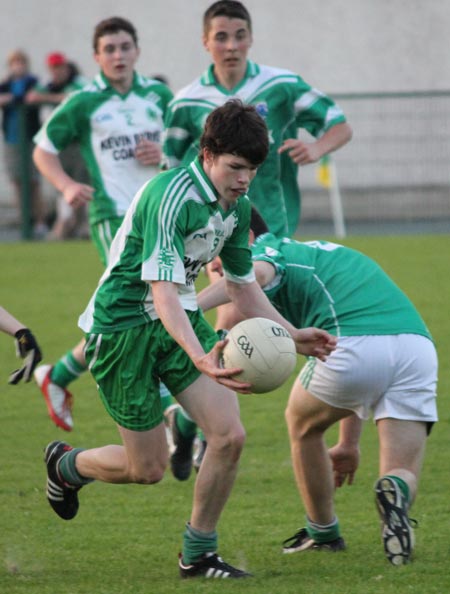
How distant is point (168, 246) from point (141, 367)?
57 centimetres

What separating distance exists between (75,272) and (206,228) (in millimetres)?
10553

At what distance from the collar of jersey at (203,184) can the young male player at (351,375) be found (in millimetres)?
484

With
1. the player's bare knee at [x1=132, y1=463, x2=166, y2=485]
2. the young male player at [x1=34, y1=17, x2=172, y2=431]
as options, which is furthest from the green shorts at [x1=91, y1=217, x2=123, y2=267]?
the player's bare knee at [x1=132, y1=463, x2=166, y2=485]

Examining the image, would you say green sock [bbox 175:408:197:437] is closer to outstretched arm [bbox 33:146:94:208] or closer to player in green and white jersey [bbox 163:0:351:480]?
player in green and white jersey [bbox 163:0:351:480]

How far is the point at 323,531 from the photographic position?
5652mm

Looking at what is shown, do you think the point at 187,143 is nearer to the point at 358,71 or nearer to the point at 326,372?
the point at 326,372

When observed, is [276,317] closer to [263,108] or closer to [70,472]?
[70,472]

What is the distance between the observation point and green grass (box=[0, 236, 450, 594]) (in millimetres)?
5184

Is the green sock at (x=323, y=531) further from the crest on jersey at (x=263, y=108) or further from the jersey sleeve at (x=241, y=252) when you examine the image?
the crest on jersey at (x=263, y=108)

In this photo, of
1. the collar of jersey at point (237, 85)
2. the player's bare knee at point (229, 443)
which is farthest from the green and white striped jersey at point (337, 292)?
the collar of jersey at point (237, 85)

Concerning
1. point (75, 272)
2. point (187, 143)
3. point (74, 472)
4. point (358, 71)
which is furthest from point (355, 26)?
point (74, 472)

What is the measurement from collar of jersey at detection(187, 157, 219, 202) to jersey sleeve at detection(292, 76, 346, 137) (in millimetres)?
2865

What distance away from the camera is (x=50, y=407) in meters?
8.05

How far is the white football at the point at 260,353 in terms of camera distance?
4797 mm
